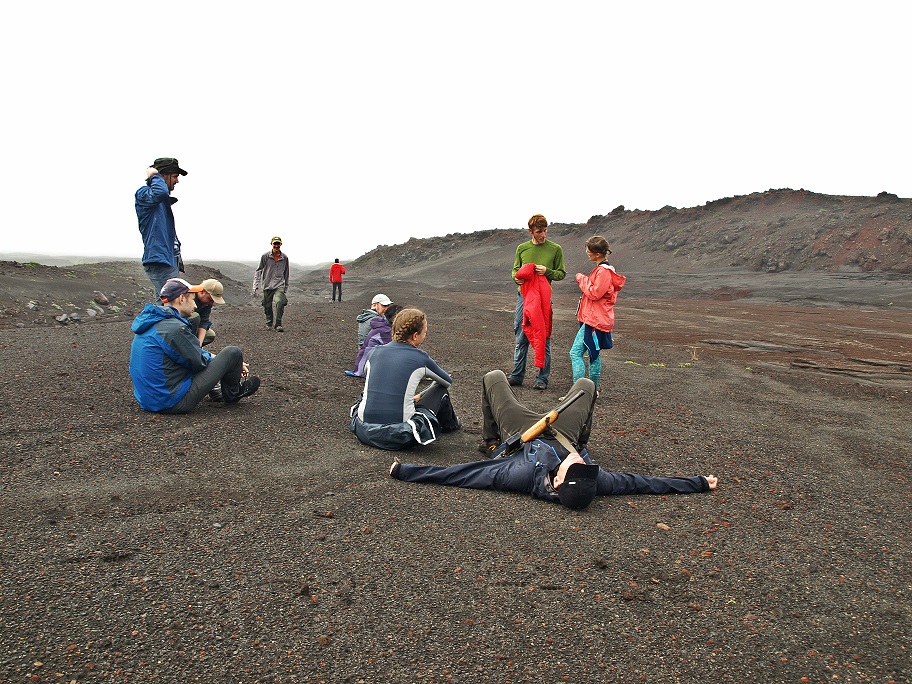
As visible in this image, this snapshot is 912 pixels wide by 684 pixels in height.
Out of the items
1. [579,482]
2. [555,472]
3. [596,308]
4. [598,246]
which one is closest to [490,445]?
[555,472]

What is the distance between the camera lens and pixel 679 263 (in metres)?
39.1

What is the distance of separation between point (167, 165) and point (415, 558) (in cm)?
542

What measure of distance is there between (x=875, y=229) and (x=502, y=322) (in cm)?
2650

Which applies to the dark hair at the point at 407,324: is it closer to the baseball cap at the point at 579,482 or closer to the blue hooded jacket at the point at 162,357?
the baseball cap at the point at 579,482

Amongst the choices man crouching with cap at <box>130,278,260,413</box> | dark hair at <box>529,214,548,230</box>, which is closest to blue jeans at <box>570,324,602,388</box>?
dark hair at <box>529,214,548,230</box>

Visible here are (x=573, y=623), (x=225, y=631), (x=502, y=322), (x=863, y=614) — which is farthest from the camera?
(x=502, y=322)

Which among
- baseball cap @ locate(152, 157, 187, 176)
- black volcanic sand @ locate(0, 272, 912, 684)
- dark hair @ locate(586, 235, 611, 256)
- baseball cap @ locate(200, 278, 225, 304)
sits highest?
baseball cap @ locate(152, 157, 187, 176)

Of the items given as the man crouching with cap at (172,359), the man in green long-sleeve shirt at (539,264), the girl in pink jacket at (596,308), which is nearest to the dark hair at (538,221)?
the man in green long-sleeve shirt at (539,264)

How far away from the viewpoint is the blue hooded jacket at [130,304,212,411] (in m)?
5.18

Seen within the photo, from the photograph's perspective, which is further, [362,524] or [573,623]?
[362,524]

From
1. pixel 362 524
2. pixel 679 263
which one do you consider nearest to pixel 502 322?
pixel 362 524

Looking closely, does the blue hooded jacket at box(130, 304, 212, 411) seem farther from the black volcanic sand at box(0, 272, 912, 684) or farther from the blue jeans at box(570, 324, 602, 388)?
the blue jeans at box(570, 324, 602, 388)

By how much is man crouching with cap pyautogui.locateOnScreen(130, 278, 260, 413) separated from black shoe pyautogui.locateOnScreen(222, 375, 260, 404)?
0.80ft

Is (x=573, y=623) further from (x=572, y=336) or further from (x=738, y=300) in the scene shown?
(x=738, y=300)
